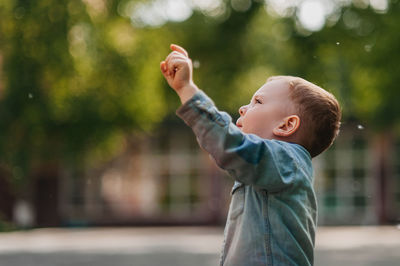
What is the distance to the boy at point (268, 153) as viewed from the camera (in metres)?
2.09

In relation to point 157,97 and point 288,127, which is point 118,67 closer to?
point 157,97

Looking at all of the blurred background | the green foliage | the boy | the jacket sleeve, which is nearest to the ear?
the boy

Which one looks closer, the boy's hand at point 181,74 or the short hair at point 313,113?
the boy's hand at point 181,74

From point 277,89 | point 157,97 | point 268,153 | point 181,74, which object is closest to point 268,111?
point 277,89

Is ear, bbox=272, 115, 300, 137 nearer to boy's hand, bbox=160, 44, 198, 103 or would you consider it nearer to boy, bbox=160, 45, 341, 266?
boy, bbox=160, 45, 341, 266

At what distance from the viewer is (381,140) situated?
2747 centimetres

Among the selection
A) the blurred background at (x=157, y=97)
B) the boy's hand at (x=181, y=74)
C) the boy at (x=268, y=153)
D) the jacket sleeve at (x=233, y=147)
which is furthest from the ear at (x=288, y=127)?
the blurred background at (x=157, y=97)

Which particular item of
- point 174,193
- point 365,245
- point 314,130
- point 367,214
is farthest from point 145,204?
point 314,130

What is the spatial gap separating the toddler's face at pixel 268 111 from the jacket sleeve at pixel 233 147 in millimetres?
161

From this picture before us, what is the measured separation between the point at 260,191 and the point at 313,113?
0.29 meters

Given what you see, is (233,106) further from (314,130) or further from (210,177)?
(314,130)

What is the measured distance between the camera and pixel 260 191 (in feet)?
7.25

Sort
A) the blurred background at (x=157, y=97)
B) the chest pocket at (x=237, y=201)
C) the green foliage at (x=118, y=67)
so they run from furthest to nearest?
the blurred background at (x=157, y=97) → the green foliage at (x=118, y=67) → the chest pocket at (x=237, y=201)

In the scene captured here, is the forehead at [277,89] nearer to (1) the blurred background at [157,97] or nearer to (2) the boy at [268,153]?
(2) the boy at [268,153]
